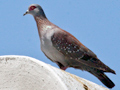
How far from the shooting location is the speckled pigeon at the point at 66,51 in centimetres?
711

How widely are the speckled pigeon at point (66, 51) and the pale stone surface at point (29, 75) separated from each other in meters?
2.87

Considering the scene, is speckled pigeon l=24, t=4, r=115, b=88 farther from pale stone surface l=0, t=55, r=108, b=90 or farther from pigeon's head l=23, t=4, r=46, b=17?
pale stone surface l=0, t=55, r=108, b=90

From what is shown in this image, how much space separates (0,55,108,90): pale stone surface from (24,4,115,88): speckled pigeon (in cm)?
287

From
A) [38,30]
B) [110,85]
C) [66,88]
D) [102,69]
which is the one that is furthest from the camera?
[38,30]

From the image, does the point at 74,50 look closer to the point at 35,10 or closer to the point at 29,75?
the point at 35,10

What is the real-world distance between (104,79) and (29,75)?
3.08 metres

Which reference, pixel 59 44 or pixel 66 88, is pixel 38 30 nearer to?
pixel 59 44

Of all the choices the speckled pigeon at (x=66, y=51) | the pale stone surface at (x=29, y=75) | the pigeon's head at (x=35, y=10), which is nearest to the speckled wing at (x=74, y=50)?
the speckled pigeon at (x=66, y=51)

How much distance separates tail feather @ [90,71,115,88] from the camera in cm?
655

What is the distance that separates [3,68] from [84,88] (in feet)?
3.99

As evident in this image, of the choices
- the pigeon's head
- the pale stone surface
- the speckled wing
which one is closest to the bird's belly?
the speckled wing

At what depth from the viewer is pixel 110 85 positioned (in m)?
6.53

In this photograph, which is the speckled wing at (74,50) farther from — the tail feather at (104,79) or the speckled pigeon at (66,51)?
the tail feather at (104,79)

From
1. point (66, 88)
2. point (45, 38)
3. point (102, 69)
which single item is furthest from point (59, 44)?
point (66, 88)
